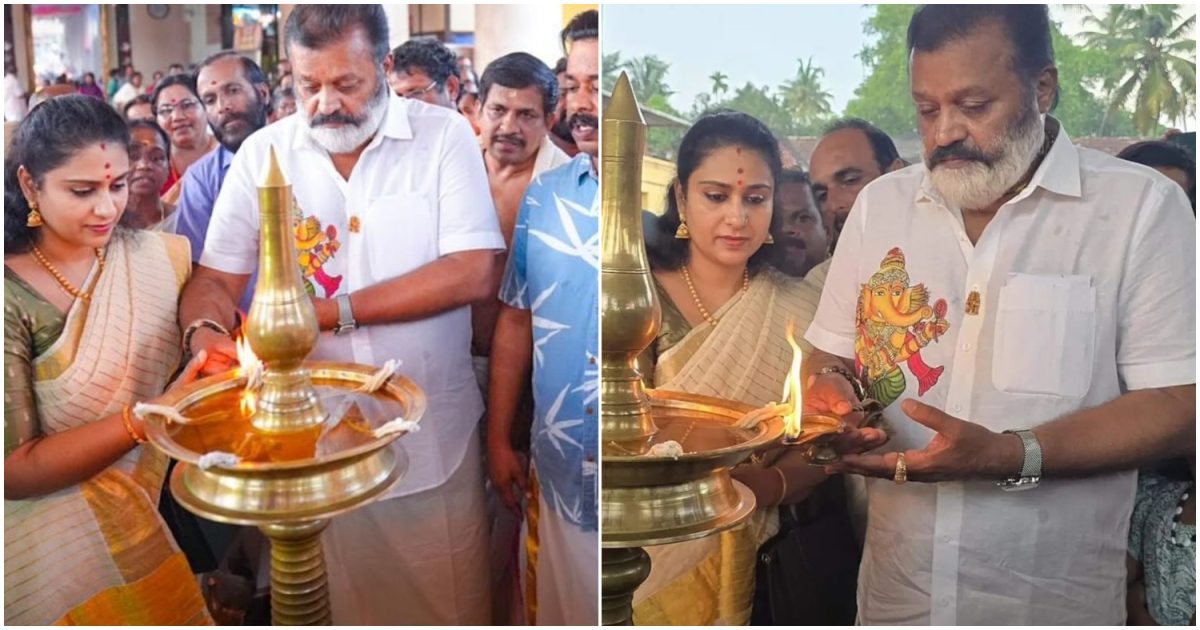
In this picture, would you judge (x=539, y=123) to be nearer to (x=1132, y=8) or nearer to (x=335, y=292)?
(x=335, y=292)

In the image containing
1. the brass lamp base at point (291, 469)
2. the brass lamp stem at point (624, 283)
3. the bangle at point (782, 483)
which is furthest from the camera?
the bangle at point (782, 483)

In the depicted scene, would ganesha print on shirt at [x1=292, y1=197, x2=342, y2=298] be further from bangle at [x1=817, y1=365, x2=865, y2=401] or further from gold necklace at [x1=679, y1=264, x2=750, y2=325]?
bangle at [x1=817, y1=365, x2=865, y2=401]

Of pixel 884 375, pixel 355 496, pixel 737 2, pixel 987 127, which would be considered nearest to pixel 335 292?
pixel 355 496

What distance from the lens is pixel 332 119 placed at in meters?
1.86

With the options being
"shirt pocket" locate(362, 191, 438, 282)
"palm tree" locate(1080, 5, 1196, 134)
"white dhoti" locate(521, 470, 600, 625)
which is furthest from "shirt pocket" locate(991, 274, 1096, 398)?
"shirt pocket" locate(362, 191, 438, 282)

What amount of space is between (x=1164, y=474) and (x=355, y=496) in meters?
1.43

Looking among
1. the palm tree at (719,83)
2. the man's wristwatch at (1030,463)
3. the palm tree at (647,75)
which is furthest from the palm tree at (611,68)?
the man's wristwatch at (1030,463)

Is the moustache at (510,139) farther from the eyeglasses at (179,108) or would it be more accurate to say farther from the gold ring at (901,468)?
the gold ring at (901,468)

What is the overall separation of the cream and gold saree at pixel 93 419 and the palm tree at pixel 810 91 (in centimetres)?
111

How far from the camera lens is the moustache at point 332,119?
186cm

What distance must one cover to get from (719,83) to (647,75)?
0.42 feet

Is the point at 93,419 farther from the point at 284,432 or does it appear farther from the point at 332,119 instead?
the point at 332,119

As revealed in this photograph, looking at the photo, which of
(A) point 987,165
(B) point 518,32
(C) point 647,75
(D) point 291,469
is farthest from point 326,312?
(A) point 987,165

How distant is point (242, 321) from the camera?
1.87 metres
